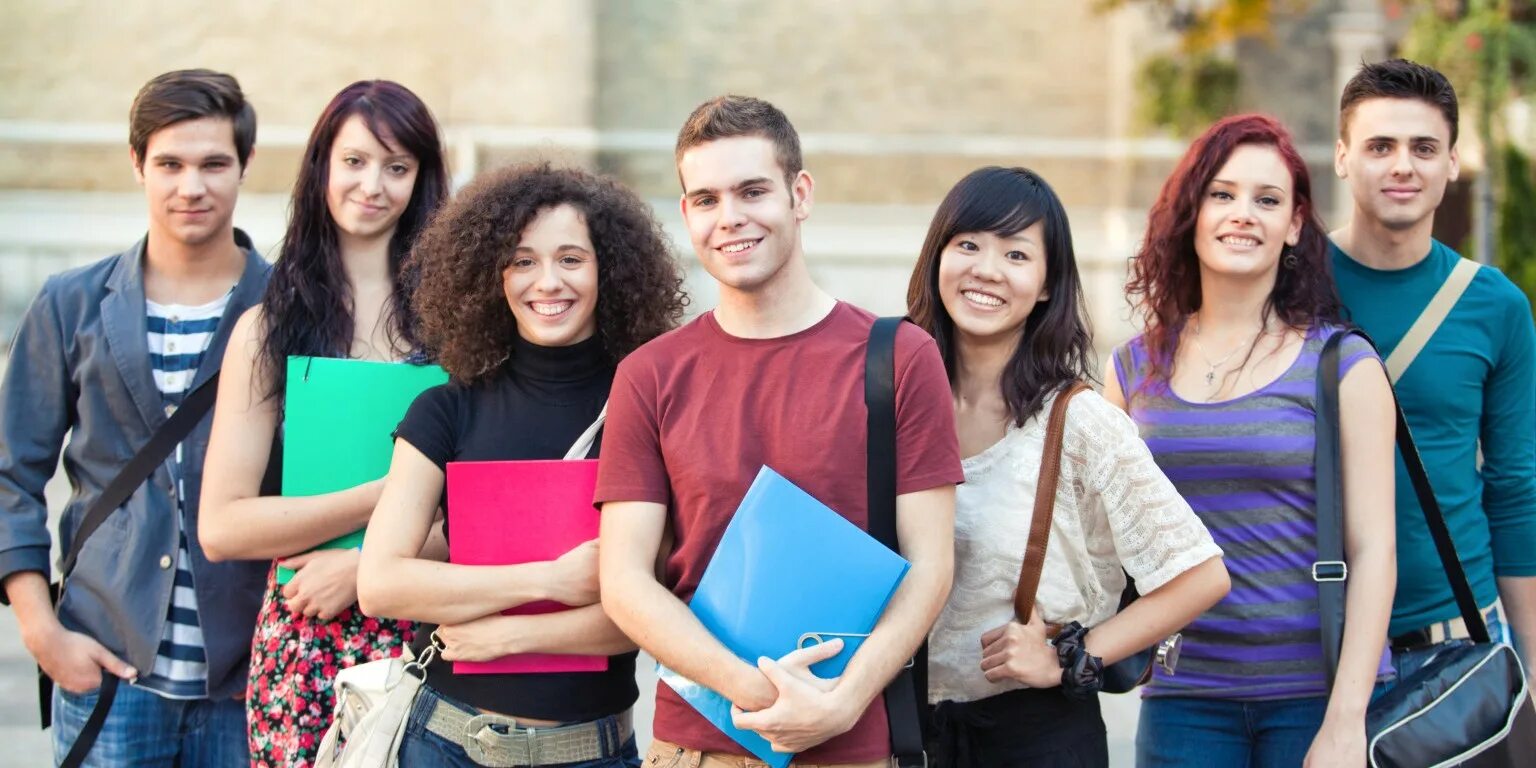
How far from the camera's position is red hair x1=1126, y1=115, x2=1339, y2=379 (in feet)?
10.1

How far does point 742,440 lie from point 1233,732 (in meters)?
1.26

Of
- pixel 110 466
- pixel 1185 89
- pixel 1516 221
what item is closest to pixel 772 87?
pixel 1185 89

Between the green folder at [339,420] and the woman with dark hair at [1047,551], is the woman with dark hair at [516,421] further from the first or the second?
the woman with dark hair at [1047,551]

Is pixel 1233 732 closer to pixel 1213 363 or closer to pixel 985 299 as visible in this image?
pixel 1213 363

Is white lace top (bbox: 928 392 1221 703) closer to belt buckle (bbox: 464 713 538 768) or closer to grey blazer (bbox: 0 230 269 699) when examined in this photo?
belt buckle (bbox: 464 713 538 768)

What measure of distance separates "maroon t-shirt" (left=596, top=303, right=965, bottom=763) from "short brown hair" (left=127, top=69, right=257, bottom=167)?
1.50 meters

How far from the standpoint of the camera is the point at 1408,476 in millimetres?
3188

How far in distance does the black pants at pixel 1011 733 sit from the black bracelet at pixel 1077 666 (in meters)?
0.08

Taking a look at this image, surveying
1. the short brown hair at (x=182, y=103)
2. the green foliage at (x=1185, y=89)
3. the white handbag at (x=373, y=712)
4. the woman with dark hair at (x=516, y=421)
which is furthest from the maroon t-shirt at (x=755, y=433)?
the green foliage at (x=1185, y=89)

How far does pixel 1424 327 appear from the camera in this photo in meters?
3.22

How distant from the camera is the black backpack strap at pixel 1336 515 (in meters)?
2.84

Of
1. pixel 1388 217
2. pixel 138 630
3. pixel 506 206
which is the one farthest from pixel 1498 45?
pixel 138 630

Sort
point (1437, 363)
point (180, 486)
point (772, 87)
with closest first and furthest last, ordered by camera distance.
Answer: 1. point (1437, 363)
2. point (180, 486)
3. point (772, 87)

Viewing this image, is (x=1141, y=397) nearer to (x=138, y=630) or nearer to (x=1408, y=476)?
(x=1408, y=476)
